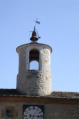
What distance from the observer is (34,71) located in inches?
983

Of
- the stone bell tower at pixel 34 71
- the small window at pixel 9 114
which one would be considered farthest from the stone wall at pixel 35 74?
the small window at pixel 9 114

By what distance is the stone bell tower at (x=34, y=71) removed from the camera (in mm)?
24359

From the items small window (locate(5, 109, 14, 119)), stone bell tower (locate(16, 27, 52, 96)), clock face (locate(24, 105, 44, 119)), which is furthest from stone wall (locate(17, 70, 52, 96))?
small window (locate(5, 109, 14, 119))

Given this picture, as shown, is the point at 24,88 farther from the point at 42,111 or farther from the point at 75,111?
the point at 75,111

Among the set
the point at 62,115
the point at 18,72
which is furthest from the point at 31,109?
the point at 18,72

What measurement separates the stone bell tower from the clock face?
1305 mm

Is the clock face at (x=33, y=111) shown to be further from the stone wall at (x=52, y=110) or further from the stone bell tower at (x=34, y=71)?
the stone bell tower at (x=34, y=71)

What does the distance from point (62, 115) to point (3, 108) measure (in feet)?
14.8

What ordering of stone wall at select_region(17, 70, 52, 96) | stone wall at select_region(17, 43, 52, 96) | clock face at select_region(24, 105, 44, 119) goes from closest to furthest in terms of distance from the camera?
1. clock face at select_region(24, 105, 44, 119)
2. stone wall at select_region(17, 70, 52, 96)
3. stone wall at select_region(17, 43, 52, 96)

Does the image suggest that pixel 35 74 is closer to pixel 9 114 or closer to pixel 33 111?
pixel 33 111

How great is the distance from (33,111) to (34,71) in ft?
11.9

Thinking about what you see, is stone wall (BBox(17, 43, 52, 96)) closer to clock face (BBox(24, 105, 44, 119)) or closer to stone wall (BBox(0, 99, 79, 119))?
clock face (BBox(24, 105, 44, 119))

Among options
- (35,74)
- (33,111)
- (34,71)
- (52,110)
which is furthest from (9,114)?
(34,71)

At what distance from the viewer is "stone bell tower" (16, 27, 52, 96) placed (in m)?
24.4
